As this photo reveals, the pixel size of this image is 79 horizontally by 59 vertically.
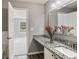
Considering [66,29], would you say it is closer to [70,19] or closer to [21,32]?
[70,19]

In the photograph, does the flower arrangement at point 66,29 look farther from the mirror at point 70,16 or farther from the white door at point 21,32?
the white door at point 21,32

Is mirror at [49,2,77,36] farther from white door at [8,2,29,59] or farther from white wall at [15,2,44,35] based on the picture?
white door at [8,2,29,59]

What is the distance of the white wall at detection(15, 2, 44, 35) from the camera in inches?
182

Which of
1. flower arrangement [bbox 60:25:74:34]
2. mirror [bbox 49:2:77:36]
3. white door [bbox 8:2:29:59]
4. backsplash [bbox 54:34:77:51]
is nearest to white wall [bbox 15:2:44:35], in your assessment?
white door [bbox 8:2:29:59]

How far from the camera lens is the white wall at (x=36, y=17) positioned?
463 centimetres

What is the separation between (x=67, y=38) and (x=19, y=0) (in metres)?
2.85

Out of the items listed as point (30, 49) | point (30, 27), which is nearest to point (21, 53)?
point (30, 49)

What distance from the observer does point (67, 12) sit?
8.68ft

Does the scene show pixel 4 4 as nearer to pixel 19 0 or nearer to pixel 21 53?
pixel 19 0

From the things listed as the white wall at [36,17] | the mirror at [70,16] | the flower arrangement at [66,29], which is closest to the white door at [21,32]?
the white wall at [36,17]

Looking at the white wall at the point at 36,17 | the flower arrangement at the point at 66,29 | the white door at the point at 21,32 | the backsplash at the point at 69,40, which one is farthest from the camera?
the white wall at the point at 36,17

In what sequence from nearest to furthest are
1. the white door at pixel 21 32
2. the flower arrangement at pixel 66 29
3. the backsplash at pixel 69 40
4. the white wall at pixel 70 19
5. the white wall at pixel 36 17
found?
the backsplash at pixel 69 40 < the white wall at pixel 70 19 < the flower arrangement at pixel 66 29 < the white door at pixel 21 32 < the white wall at pixel 36 17

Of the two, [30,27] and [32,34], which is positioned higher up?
[30,27]

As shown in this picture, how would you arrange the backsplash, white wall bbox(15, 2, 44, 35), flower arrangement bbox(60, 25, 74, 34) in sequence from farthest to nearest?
white wall bbox(15, 2, 44, 35)
flower arrangement bbox(60, 25, 74, 34)
the backsplash
